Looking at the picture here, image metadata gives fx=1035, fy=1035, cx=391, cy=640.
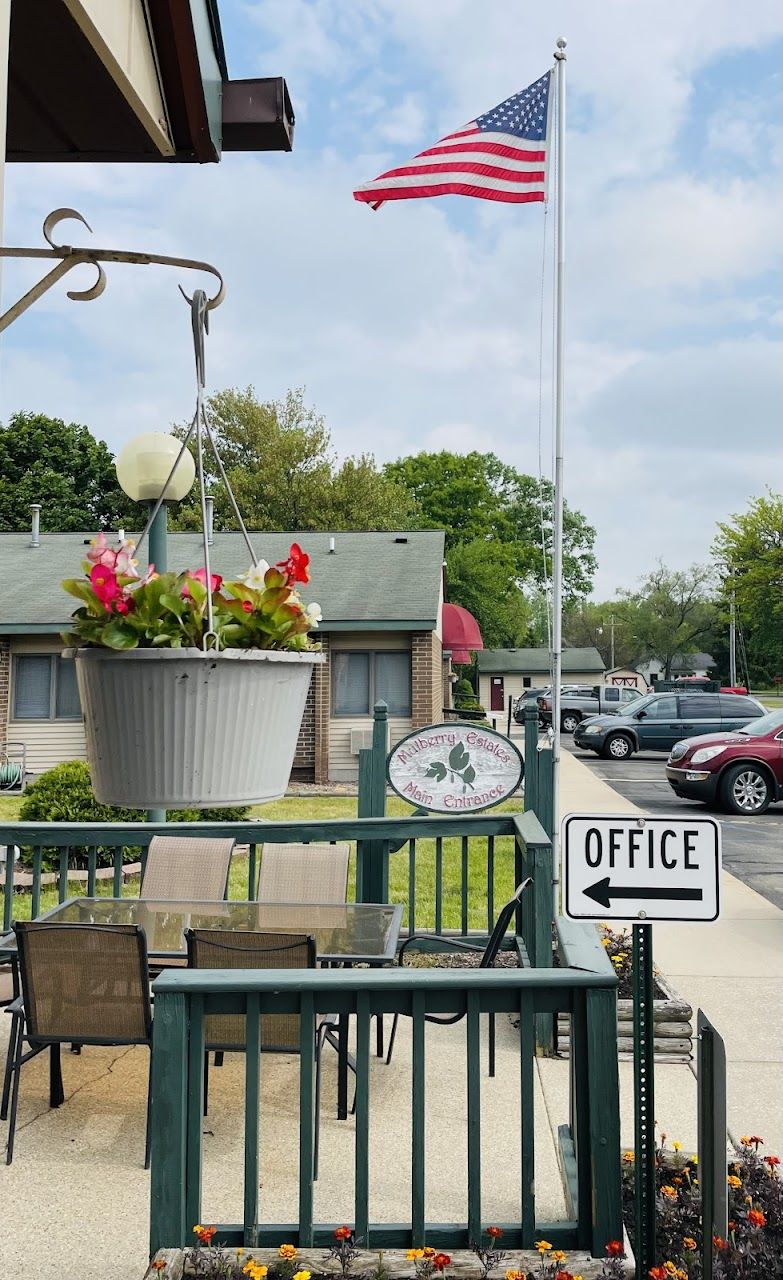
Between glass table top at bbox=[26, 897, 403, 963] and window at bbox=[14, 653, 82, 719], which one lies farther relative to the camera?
window at bbox=[14, 653, 82, 719]

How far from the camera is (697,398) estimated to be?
181 ft

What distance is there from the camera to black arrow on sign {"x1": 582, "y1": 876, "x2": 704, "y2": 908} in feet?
8.37

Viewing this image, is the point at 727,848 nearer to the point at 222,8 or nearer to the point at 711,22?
the point at 711,22

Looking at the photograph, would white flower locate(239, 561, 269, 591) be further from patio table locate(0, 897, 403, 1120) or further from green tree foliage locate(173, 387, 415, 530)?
green tree foliage locate(173, 387, 415, 530)

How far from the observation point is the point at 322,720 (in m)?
18.9

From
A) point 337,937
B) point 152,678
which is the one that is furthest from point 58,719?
point 152,678

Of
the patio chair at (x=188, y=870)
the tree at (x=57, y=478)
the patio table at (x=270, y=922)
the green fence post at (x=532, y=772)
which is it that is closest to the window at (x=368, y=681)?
the green fence post at (x=532, y=772)

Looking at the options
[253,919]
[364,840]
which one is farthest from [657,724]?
[253,919]

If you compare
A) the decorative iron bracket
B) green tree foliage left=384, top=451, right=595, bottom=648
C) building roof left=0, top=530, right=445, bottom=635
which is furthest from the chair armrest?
green tree foliage left=384, top=451, right=595, bottom=648

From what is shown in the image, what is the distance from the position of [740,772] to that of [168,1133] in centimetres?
1355

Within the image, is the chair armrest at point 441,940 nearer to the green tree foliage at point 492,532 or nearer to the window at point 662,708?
the window at point 662,708

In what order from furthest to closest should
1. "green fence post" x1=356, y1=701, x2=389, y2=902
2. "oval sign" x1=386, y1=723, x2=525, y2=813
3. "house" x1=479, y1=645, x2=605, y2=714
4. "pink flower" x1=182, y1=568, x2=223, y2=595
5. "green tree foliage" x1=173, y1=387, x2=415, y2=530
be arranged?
"house" x1=479, y1=645, x2=605, y2=714 < "green tree foliage" x1=173, y1=387, x2=415, y2=530 < "oval sign" x1=386, y1=723, x2=525, y2=813 < "green fence post" x1=356, y1=701, x2=389, y2=902 < "pink flower" x1=182, y1=568, x2=223, y2=595

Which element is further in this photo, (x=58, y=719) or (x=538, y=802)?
(x=58, y=719)

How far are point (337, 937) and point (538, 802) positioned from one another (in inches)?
87.2
